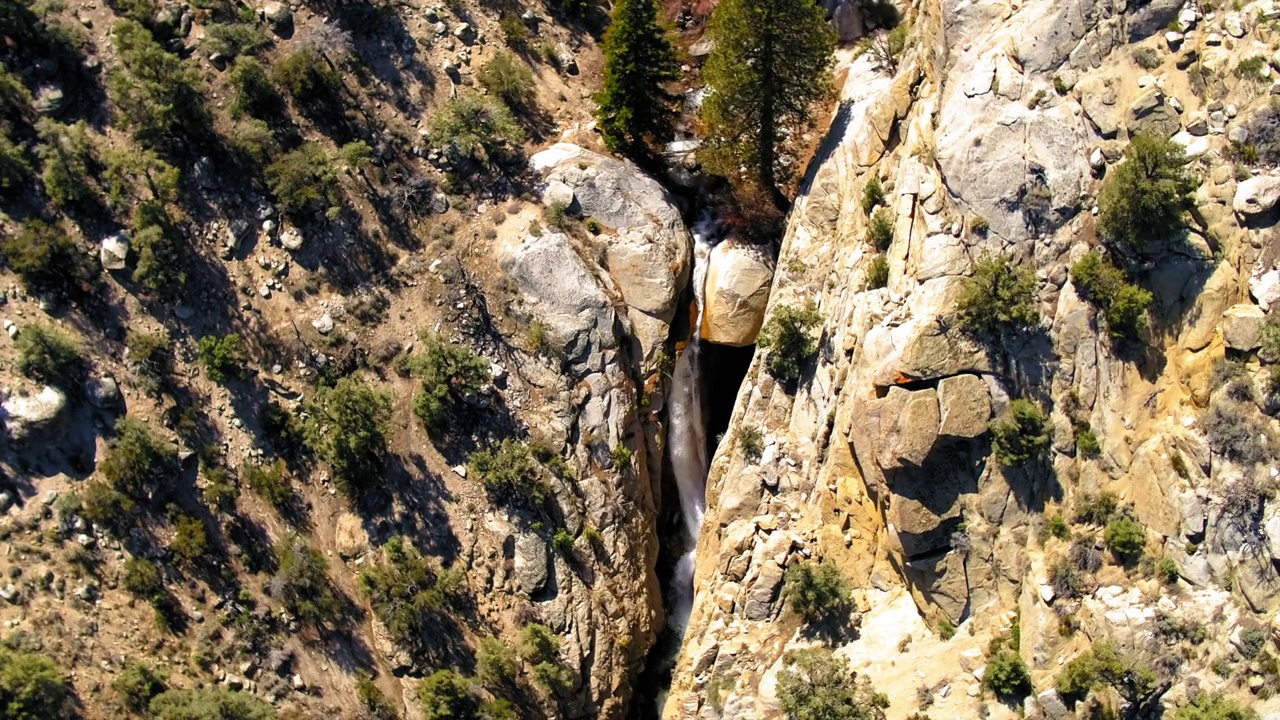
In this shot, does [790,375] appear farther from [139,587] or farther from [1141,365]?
[139,587]

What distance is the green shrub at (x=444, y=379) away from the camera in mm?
43656

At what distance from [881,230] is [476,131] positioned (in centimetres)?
2141

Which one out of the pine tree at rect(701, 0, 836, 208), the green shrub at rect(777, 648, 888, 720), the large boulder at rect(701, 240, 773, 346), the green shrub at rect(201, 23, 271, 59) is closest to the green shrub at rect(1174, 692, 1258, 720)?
the green shrub at rect(777, 648, 888, 720)

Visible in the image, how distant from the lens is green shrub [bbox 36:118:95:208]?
141 ft

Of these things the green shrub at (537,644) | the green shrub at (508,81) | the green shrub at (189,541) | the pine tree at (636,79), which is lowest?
the green shrub at (537,644)

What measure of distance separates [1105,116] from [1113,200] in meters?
3.73

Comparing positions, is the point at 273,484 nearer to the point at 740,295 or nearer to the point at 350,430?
the point at 350,430

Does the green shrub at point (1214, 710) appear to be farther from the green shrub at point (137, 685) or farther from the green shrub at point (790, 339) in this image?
the green shrub at point (137, 685)

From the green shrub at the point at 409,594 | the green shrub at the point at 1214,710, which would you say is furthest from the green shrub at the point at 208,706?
the green shrub at the point at 1214,710

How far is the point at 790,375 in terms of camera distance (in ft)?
141

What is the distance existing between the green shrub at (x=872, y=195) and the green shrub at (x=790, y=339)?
16.8 ft

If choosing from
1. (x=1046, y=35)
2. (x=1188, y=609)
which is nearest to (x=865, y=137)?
(x=1046, y=35)

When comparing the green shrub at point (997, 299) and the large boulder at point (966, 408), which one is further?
the large boulder at point (966, 408)

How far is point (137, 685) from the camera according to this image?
130ft
